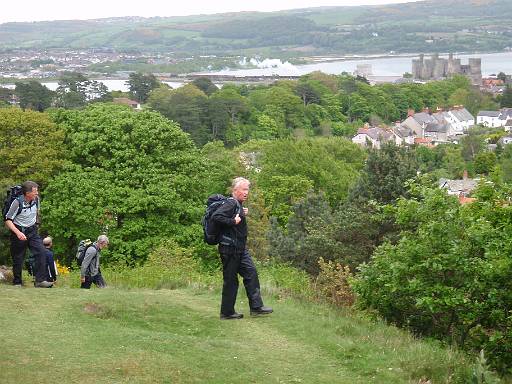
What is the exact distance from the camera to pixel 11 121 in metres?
31.1

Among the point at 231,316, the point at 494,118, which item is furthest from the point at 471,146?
the point at 231,316

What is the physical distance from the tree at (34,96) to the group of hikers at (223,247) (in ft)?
238

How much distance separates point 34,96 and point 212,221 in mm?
77984

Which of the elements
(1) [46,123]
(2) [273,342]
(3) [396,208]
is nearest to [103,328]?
(2) [273,342]

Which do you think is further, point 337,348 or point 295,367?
point 337,348

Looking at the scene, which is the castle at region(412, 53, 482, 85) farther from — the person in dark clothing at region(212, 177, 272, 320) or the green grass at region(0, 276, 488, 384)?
the person in dark clothing at region(212, 177, 272, 320)

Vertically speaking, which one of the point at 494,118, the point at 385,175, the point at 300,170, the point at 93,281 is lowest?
the point at 494,118

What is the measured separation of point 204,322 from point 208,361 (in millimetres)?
1801

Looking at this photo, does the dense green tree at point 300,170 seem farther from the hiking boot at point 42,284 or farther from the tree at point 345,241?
the hiking boot at point 42,284

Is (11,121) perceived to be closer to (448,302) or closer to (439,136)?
(448,302)

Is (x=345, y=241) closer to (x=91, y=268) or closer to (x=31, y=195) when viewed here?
(x=91, y=268)

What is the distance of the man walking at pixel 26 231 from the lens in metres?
11.2

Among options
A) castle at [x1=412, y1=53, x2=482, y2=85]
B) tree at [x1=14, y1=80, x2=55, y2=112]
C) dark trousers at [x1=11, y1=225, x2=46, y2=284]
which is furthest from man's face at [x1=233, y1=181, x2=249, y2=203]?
castle at [x1=412, y1=53, x2=482, y2=85]

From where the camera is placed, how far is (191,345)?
8.91 meters
